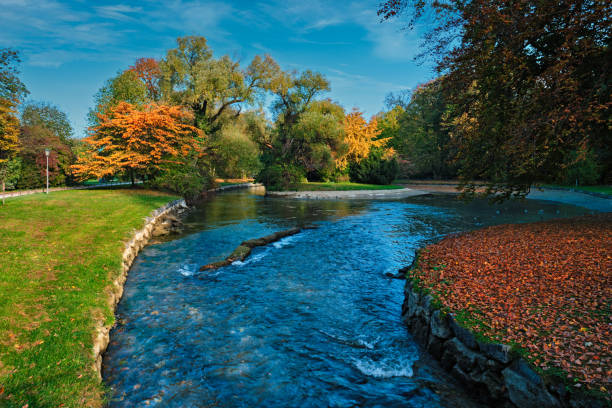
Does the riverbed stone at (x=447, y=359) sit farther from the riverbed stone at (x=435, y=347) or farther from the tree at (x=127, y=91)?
the tree at (x=127, y=91)

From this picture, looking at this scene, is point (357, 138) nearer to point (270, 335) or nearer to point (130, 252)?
point (130, 252)

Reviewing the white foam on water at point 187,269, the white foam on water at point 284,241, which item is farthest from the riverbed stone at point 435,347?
the white foam on water at point 284,241

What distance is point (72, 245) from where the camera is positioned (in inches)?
407

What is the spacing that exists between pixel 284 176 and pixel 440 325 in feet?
126

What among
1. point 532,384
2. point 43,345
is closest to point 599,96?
point 532,384

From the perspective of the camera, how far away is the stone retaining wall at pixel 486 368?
12.5 ft

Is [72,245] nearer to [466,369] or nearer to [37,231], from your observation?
[37,231]

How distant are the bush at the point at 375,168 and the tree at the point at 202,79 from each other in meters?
22.3

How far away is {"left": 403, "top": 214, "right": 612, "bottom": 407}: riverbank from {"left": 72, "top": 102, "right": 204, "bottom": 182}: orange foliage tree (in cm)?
2459

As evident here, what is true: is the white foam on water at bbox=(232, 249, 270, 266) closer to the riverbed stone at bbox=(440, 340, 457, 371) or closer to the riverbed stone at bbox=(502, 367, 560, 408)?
the riverbed stone at bbox=(440, 340, 457, 371)

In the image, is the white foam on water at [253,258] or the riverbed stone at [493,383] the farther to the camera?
the white foam on water at [253,258]

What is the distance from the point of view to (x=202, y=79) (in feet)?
105

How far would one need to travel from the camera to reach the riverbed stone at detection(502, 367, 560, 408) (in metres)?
3.80

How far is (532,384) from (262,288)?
22.6 ft
